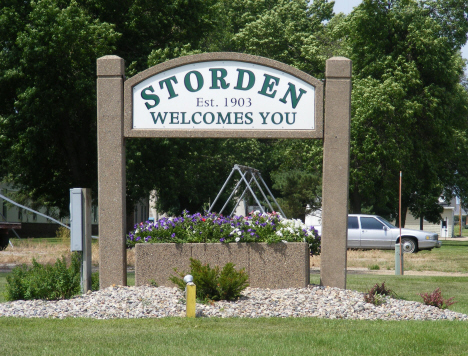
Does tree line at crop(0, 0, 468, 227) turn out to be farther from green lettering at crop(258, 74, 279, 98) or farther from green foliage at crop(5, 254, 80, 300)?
green foliage at crop(5, 254, 80, 300)

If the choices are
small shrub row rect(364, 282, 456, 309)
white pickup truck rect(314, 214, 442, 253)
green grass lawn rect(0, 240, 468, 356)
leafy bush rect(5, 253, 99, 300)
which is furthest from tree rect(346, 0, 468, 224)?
green grass lawn rect(0, 240, 468, 356)

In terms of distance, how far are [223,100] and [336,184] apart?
2.22m

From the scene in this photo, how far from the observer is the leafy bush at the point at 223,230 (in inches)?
390

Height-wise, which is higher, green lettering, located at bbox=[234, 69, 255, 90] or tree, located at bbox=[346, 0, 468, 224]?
tree, located at bbox=[346, 0, 468, 224]

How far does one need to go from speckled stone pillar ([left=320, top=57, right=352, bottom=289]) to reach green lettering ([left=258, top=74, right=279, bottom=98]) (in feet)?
2.79

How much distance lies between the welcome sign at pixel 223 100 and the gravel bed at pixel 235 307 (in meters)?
2.58

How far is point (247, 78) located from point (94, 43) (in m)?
12.3

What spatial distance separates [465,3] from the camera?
35.0 meters

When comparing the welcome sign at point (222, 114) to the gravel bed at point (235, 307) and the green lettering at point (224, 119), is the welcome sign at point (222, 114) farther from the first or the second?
the gravel bed at point (235, 307)

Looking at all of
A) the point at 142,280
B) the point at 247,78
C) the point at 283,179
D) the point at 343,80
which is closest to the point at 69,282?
the point at 142,280

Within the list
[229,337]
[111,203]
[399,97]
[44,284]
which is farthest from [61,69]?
[229,337]

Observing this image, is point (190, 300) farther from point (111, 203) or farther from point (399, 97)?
point (399, 97)

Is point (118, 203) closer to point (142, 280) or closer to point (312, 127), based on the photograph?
point (142, 280)

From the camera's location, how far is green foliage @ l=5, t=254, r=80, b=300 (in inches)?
357
